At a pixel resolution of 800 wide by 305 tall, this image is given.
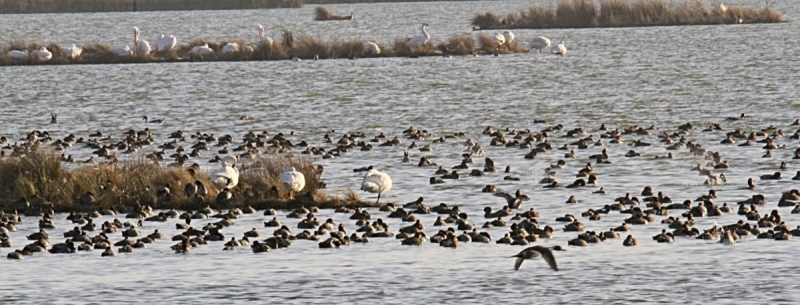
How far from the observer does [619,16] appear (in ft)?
330

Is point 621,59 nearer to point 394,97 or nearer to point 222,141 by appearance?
point 394,97

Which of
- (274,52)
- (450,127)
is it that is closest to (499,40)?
(274,52)

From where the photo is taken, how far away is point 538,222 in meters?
28.1

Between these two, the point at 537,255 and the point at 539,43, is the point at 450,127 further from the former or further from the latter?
the point at 539,43

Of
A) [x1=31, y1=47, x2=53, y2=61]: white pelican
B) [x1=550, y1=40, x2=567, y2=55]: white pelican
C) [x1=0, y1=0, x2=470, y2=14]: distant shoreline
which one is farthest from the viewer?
[x1=0, y1=0, x2=470, y2=14]: distant shoreline

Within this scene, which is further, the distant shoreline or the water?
the distant shoreline

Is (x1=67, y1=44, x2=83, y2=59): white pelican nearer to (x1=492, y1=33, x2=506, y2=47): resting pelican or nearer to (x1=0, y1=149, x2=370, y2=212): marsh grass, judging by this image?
(x1=492, y1=33, x2=506, y2=47): resting pelican

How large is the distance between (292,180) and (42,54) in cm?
5487

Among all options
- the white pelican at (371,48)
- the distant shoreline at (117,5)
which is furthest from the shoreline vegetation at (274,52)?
the distant shoreline at (117,5)

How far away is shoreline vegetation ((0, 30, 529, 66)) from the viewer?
83250 mm

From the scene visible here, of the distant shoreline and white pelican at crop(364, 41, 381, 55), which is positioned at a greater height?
white pelican at crop(364, 41, 381, 55)

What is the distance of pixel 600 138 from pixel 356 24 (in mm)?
84866

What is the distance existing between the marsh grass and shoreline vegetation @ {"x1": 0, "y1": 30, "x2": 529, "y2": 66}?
5124cm

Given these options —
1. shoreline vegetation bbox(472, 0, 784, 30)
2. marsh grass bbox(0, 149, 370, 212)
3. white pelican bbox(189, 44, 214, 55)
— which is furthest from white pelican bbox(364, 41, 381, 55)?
marsh grass bbox(0, 149, 370, 212)
